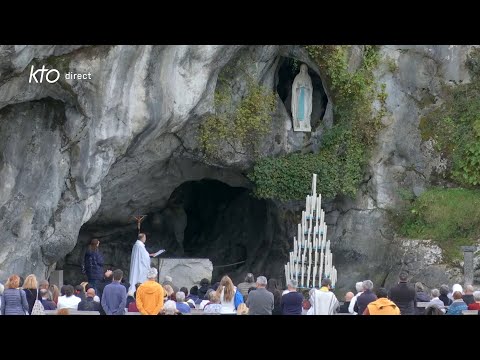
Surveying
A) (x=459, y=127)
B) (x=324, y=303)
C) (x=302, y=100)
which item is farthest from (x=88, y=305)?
(x=459, y=127)

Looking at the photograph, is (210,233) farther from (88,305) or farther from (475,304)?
(475,304)

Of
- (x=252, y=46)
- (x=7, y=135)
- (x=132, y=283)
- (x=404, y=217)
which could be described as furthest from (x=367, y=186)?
(x=7, y=135)

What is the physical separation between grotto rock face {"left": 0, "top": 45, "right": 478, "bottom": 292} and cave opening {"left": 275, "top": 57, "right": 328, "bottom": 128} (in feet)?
0.29

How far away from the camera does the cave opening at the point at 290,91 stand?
27703mm

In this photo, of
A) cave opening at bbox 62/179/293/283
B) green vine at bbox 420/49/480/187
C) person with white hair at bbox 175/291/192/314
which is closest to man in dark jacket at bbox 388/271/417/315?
person with white hair at bbox 175/291/192/314

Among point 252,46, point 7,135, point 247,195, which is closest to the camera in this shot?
point 7,135

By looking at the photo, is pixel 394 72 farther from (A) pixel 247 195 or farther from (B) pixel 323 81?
(A) pixel 247 195

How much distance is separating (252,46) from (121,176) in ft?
11.1

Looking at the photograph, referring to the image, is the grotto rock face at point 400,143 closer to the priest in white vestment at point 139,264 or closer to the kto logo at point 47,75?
the priest in white vestment at point 139,264

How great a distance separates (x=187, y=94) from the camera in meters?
24.5

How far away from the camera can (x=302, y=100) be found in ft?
90.0

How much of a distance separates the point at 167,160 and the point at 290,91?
290 centimetres

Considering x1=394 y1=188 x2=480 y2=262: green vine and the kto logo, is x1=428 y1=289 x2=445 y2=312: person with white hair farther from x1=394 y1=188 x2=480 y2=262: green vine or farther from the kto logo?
the kto logo

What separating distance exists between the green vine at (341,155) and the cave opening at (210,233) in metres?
1.65
